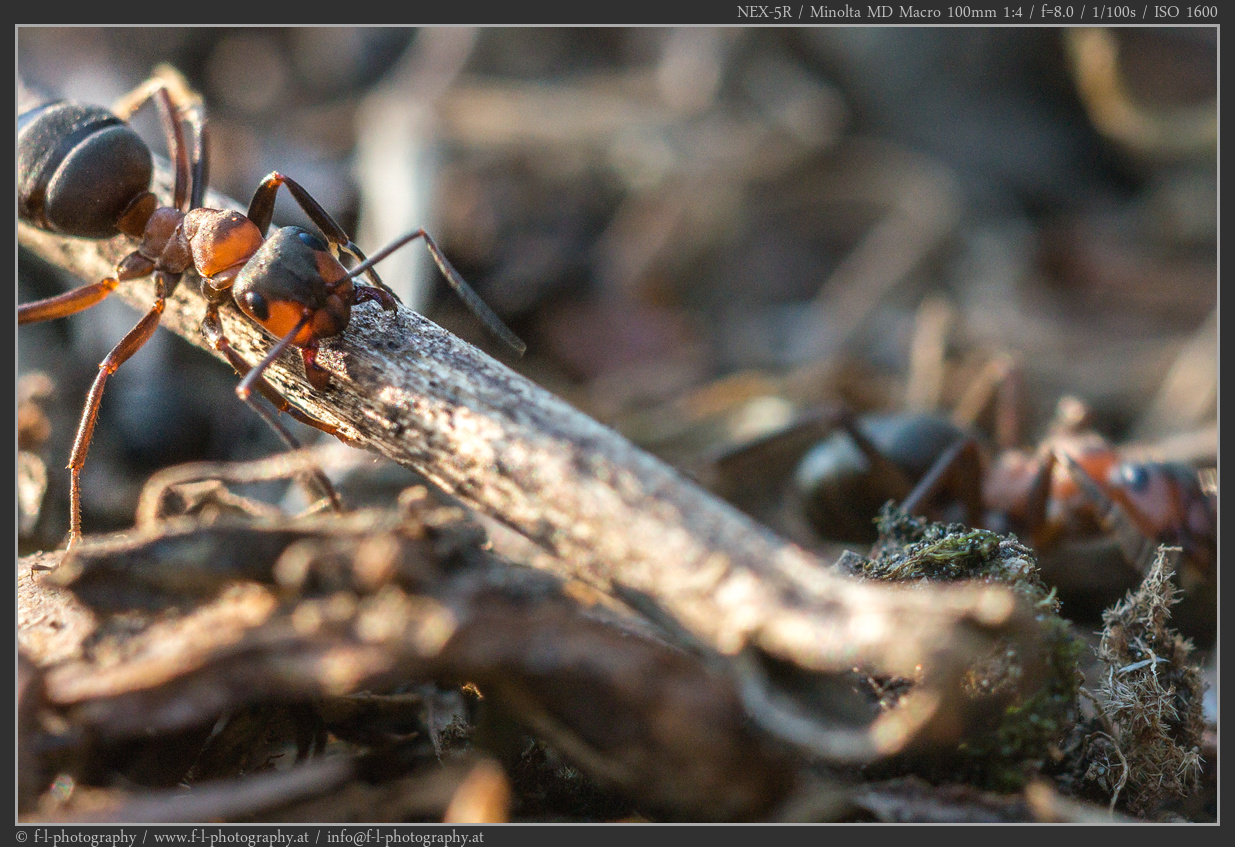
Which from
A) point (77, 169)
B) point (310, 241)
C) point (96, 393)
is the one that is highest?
point (77, 169)

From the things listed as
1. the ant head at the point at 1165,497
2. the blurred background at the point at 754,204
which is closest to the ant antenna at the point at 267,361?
the blurred background at the point at 754,204

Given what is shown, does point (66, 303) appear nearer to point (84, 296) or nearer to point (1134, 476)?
point (84, 296)

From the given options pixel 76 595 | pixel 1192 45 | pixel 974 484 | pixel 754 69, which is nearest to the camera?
pixel 76 595

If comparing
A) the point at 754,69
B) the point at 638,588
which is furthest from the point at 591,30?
the point at 638,588

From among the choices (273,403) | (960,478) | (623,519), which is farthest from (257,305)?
(960,478)

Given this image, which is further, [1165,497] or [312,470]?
[1165,497]

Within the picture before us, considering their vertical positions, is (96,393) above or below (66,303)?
below
